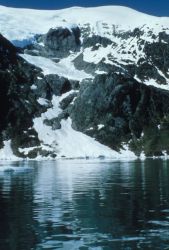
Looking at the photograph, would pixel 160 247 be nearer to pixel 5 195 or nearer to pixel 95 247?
pixel 95 247

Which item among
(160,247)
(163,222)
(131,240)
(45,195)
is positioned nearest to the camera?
(160,247)

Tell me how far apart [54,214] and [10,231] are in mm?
11478

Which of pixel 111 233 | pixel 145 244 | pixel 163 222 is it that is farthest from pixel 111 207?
pixel 145 244

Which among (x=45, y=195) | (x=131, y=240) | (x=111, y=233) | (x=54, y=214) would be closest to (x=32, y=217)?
(x=54, y=214)

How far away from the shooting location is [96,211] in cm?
6269

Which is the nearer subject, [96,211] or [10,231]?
[10,231]

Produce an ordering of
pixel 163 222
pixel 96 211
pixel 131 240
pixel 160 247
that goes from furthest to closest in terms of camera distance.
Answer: pixel 96 211, pixel 163 222, pixel 131 240, pixel 160 247

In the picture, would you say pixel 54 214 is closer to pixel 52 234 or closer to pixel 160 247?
pixel 52 234

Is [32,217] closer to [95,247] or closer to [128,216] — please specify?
[128,216]

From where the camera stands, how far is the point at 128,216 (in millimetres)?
57625

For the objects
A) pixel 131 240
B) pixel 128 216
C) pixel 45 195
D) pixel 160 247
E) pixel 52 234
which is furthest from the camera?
pixel 45 195

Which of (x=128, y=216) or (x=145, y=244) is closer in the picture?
(x=145, y=244)

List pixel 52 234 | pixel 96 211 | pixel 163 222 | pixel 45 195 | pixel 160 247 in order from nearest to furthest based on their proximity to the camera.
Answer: pixel 160 247
pixel 52 234
pixel 163 222
pixel 96 211
pixel 45 195

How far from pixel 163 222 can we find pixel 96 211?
11.1 metres
